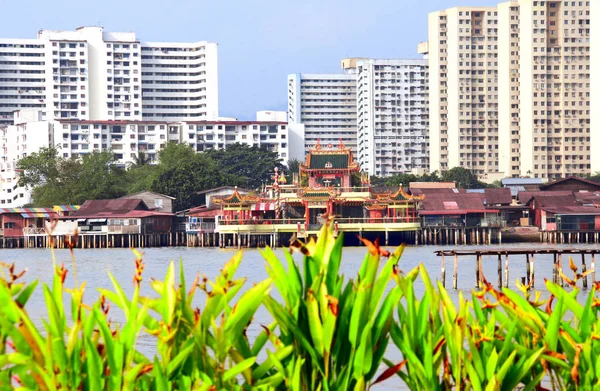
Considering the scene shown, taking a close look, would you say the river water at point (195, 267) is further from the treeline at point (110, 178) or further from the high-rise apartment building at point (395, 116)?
the high-rise apartment building at point (395, 116)

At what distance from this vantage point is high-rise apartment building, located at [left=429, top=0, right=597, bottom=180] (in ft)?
543

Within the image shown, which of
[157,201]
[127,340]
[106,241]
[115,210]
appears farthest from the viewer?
[157,201]

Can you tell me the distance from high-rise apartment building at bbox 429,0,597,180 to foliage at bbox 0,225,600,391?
15875 cm

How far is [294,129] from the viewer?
17925cm

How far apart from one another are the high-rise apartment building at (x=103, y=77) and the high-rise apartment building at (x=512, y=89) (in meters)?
39.1

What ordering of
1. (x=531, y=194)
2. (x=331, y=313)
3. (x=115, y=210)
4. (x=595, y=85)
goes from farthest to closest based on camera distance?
(x=595, y=85) < (x=531, y=194) < (x=115, y=210) < (x=331, y=313)

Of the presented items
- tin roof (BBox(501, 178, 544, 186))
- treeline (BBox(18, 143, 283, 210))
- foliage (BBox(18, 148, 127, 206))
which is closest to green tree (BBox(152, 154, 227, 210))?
treeline (BBox(18, 143, 283, 210))

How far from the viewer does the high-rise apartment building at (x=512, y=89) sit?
16550 centimetres

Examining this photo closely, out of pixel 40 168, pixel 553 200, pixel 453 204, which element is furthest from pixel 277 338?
pixel 40 168

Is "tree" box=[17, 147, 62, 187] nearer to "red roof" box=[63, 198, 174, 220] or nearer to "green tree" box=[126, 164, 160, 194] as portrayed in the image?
"green tree" box=[126, 164, 160, 194]

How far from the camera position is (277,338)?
8.99 m

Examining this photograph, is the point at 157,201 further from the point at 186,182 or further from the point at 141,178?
the point at 141,178

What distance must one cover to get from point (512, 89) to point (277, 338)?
16459 centimetres

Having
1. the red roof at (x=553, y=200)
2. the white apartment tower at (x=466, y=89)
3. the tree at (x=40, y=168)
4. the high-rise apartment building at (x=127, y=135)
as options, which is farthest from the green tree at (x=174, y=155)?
the white apartment tower at (x=466, y=89)
